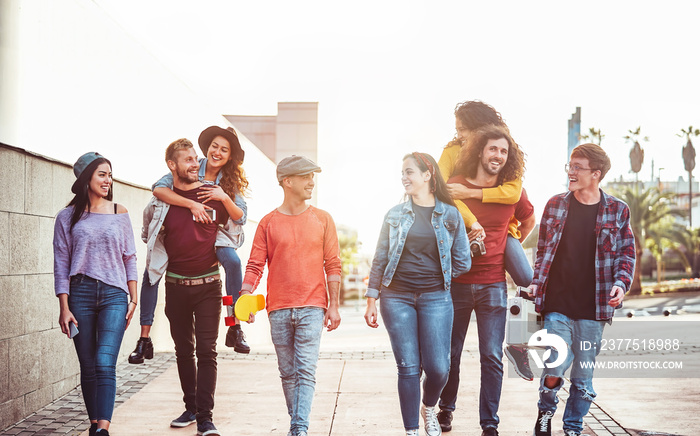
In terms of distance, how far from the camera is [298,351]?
4.66 m

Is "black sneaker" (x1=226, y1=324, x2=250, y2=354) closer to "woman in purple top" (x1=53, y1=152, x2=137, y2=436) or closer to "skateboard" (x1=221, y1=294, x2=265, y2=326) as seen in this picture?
"skateboard" (x1=221, y1=294, x2=265, y2=326)

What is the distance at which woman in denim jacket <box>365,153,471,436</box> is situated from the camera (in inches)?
186

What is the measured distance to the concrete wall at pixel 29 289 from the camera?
5727mm

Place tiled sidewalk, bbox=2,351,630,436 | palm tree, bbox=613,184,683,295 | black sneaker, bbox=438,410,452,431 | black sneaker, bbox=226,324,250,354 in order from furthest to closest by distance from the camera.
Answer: palm tree, bbox=613,184,683,295
tiled sidewalk, bbox=2,351,630,436
black sneaker, bbox=438,410,452,431
black sneaker, bbox=226,324,250,354

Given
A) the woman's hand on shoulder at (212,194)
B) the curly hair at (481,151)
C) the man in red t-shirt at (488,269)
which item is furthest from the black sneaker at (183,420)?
the curly hair at (481,151)

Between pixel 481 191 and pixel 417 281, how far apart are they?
2.70 ft

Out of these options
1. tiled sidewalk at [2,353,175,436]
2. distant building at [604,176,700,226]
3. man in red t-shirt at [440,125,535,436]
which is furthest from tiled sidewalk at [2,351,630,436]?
distant building at [604,176,700,226]

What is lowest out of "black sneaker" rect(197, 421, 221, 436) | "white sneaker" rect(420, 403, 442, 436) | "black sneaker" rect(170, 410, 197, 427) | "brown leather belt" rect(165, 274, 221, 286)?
"black sneaker" rect(170, 410, 197, 427)

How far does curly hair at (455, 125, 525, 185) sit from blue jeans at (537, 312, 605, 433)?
3.28ft

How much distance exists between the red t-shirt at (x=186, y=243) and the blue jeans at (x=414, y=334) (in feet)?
4.20

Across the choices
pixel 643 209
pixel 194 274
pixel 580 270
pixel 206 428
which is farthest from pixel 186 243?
pixel 643 209

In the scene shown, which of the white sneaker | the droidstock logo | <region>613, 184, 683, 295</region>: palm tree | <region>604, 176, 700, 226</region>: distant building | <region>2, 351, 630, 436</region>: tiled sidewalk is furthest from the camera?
<region>604, 176, 700, 226</region>: distant building

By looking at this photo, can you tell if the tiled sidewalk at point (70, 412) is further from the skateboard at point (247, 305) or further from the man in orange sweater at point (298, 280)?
the man in orange sweater at point (298, 280)

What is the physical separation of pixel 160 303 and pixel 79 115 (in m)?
3.82
